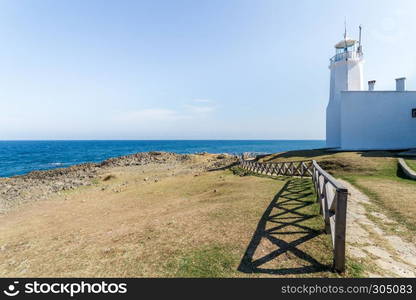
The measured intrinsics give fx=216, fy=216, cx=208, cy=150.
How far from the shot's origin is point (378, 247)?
5043 millimetres

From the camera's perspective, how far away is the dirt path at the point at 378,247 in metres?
4.16

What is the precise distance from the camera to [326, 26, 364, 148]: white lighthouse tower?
2562cm

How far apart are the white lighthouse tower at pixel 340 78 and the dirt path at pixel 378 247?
74.4ft

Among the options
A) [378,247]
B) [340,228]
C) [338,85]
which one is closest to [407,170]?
[378,247]

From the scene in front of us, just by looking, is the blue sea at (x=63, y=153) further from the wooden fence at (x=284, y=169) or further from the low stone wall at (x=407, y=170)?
the low stone wall at (x=407, y=170)

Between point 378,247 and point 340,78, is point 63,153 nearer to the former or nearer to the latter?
point 340,78

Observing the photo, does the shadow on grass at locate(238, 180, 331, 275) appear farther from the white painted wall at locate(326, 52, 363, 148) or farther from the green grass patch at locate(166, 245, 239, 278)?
the white painted wall at locate(326, 52, 363, 148)

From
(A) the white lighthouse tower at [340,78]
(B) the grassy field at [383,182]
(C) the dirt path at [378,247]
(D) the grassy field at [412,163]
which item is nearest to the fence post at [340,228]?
(C) the dirt path at [378,247]

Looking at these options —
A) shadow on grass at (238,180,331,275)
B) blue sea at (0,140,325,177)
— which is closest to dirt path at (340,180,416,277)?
shadow on grass at (238,180,331,275)

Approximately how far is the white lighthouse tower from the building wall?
258cm

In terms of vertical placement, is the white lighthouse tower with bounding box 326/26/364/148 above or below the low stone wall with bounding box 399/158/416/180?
above

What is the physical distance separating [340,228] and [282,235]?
200cm

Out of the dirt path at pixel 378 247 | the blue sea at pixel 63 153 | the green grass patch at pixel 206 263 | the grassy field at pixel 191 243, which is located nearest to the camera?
the dirt path at pixel 378 247

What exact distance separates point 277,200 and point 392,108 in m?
22.6
